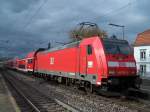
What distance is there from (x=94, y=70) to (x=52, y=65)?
1123cm

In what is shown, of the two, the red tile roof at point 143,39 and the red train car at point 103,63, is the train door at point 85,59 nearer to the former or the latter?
the red train car at point 103,63

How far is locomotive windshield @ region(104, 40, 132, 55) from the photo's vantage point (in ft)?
55.0

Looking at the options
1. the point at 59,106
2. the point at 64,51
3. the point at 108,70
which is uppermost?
the point at 64,51

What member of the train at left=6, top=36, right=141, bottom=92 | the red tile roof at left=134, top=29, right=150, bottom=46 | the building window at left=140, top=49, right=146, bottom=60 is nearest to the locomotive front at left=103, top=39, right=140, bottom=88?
the train at left=6, top=36, right=141, bottom=92

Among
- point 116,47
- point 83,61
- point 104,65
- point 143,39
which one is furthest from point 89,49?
point 143,39

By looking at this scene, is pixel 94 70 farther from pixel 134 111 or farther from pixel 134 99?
pixel 134 111

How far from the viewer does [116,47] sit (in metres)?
17.1

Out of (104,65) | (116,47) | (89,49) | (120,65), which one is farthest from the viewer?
(89,49)

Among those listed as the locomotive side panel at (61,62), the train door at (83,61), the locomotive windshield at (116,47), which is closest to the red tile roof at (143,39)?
the locomotive side panel at (61,62)

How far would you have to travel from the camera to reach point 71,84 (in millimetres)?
22297

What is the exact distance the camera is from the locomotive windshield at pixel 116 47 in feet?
55.0

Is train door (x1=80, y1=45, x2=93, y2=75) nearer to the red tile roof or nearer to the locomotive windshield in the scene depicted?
the locomotive windshield

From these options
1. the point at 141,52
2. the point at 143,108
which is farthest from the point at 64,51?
the point at 141,52

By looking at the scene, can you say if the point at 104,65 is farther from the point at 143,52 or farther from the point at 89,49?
the point at 143,52
